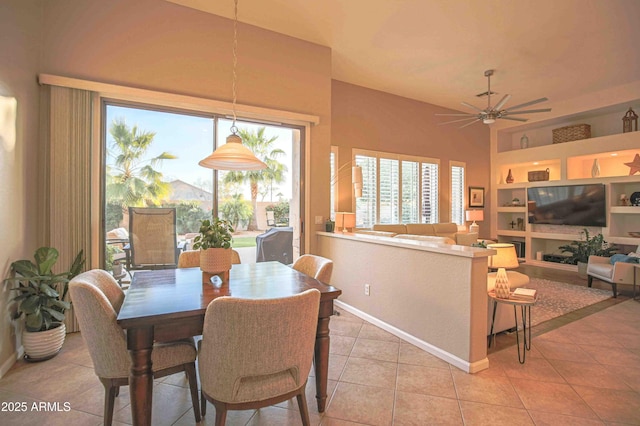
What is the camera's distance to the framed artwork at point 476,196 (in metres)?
7.45

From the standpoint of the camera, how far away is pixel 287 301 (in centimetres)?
140

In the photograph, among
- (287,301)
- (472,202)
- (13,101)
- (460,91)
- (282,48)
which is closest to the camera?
(287,301)

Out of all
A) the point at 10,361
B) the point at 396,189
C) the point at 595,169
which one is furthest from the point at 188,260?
the point at 595,169

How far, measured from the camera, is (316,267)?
249 centimetres

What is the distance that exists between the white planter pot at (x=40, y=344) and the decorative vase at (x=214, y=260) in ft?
5.96

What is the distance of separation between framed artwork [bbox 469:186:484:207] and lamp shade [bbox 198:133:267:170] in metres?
6.55

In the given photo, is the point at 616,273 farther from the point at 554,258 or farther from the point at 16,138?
the point at 16,138

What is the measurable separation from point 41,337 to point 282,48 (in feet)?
13.3

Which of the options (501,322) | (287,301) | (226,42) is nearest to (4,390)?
(287,301)

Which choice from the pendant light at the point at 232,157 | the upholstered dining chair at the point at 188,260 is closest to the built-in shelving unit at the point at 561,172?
the pendant light at the point at 232,157

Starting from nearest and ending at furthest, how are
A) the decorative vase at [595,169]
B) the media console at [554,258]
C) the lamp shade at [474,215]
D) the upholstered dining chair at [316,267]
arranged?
1. the upholstered dining chair at [316,267]
2. the decorative vase at [595,169]
3. the media console at [554,258]
4. the lamp shade at [474,215]

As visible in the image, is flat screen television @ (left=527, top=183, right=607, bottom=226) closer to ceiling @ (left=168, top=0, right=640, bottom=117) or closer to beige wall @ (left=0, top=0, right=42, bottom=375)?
ceiling @ (left=168, top=0, right=640, bottom=117)

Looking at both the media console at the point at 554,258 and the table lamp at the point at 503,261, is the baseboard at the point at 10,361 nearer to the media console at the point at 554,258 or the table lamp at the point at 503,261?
the table lamp at the point at 503,261

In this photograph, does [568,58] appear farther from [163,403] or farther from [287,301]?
[163,403]
